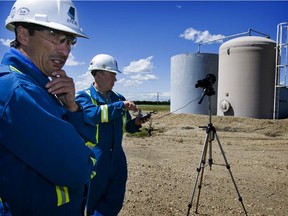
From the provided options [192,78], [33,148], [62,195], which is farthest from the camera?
[192,78]

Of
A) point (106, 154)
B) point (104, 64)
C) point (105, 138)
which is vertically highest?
point (104, 64)

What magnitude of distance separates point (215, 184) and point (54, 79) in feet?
16.3

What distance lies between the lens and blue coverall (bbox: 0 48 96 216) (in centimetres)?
114

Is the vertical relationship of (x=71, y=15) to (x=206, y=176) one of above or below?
above

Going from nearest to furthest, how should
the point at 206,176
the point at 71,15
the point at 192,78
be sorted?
1. the point at 71,15
2. the point at 206,176
3. the point at 192,78

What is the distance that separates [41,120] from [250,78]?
51.6ft

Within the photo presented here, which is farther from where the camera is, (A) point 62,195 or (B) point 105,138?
(B) point 105,138

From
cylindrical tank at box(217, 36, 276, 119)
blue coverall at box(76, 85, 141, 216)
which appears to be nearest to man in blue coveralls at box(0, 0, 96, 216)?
blue coverall at box(76, 85, 141, 216)

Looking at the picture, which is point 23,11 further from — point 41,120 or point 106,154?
point 106,154

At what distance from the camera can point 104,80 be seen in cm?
365

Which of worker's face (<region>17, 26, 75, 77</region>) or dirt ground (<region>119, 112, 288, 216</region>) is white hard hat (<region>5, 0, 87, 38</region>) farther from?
dirt ground (<region>119, 112, 288, 216</region>)

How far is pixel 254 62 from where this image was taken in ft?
51.2

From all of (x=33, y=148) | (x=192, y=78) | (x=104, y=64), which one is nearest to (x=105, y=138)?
(x=104, y=64)

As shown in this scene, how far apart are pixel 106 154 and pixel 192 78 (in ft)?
53.9
